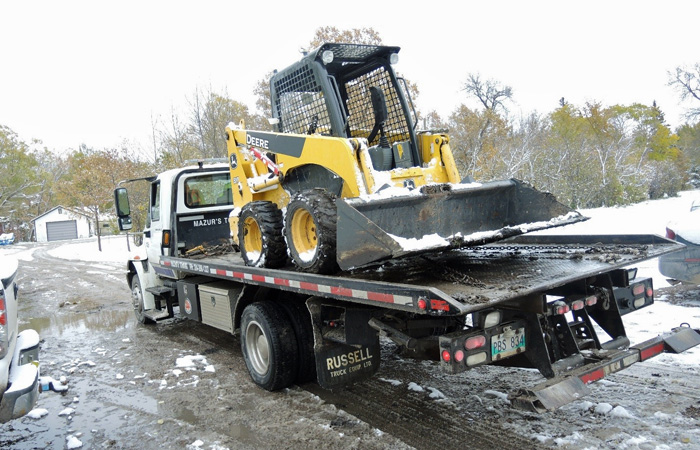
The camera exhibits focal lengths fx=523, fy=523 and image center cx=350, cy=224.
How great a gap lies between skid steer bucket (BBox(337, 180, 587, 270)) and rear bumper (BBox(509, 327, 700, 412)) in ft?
3.97

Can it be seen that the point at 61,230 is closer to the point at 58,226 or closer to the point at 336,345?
the point at 58,226

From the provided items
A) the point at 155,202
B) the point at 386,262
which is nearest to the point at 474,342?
the point at 386,262

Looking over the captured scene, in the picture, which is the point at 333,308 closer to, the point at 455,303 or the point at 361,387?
the point at 361,387

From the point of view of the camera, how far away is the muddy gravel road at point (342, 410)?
3.80 m

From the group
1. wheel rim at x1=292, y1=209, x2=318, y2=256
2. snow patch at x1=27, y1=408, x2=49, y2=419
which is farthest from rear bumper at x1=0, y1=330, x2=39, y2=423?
wheel rim at x1=292, y1=209, x2=318, y2=256

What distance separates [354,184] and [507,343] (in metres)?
1.92

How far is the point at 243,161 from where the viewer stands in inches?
247

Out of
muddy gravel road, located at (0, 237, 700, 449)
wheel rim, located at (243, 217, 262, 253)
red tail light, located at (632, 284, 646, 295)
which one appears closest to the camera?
muddy gravel road, located at (0, 237, 700, 449)

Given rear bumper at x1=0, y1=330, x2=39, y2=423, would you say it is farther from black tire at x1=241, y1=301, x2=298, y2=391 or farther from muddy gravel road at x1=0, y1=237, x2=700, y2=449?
black tire at x1=241, y1=301, x2=298, y2=391

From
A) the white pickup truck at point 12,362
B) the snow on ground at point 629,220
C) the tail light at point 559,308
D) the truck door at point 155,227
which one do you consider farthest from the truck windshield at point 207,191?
the snow on ground at point 629,220

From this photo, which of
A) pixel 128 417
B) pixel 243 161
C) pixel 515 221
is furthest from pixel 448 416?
A: pixel 243 161

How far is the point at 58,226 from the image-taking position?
60375 millimetres

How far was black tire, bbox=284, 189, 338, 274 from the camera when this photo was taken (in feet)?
14.1

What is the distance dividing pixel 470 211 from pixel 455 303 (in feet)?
6.64
